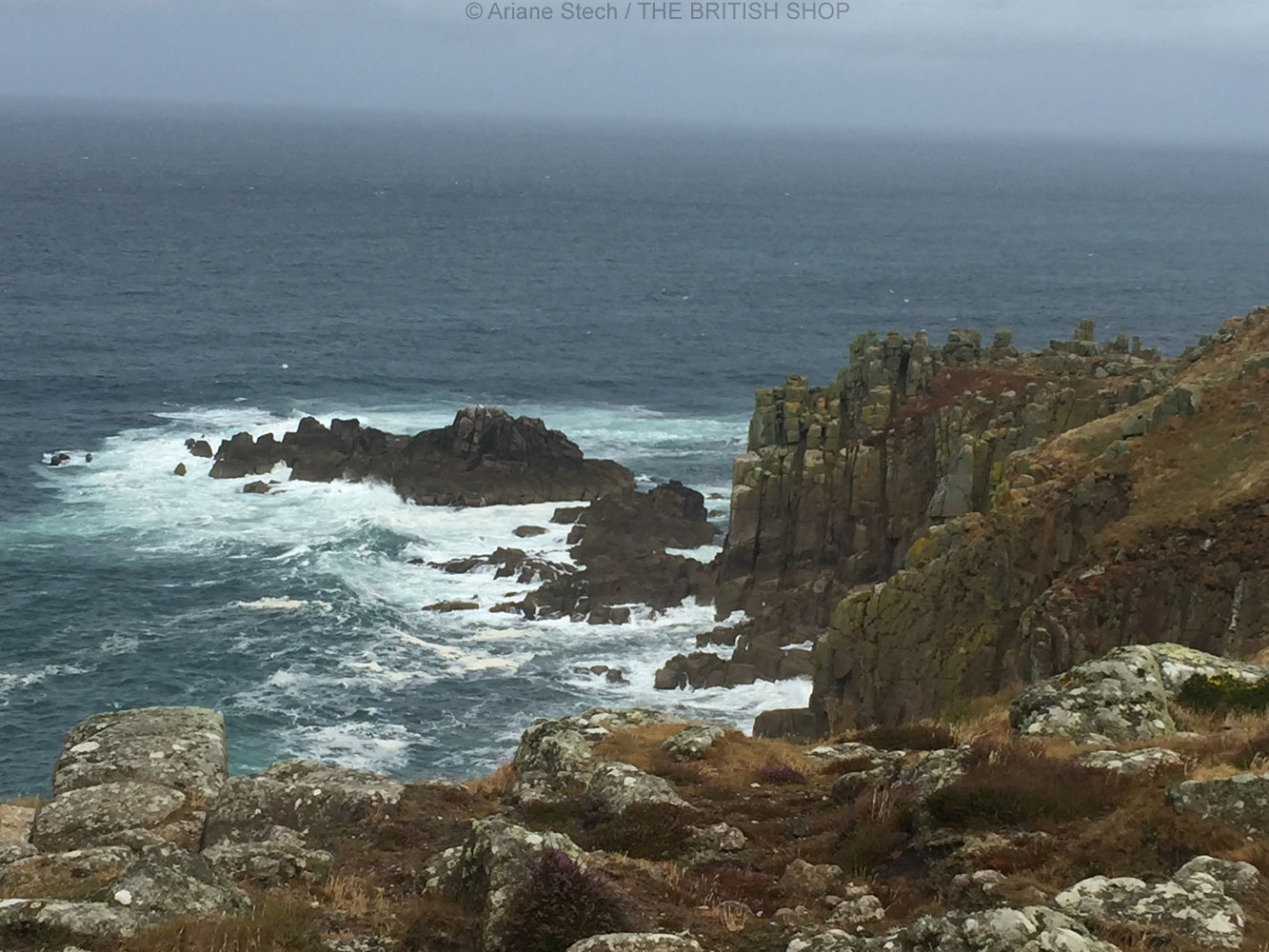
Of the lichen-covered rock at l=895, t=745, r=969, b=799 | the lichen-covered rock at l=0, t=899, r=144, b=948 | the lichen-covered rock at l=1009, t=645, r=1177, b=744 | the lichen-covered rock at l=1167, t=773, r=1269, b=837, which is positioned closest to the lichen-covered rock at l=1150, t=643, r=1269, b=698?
the lichen-covered rock at l=1009, t=645, r=1177, b=744

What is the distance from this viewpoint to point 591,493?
85.3m

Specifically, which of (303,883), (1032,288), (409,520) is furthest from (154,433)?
(1032,288)

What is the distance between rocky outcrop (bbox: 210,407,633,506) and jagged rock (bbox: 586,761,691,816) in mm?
64626

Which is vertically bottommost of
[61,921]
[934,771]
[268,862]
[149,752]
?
[149,752]

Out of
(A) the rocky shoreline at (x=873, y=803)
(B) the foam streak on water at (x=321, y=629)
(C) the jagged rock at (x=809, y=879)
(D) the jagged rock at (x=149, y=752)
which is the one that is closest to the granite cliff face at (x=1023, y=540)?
(A) the rocky shoreline at (x=873, y=803)

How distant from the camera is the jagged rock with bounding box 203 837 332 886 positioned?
56.6 feet

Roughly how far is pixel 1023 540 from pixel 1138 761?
96.1ft

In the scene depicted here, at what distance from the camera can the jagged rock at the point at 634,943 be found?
43.9ft

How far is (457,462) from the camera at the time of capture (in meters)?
87.8

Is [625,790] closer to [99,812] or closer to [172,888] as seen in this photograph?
[172,888]

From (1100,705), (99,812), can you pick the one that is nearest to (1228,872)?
(1100,705)

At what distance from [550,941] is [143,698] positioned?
4956 centimetres

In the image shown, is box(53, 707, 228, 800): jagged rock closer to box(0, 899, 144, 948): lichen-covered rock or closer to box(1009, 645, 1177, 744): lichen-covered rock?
box(0, 899, 144, 948): lichen-covered rock

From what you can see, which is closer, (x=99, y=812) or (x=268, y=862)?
(x=268, y=862)
